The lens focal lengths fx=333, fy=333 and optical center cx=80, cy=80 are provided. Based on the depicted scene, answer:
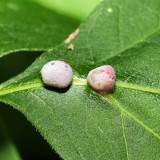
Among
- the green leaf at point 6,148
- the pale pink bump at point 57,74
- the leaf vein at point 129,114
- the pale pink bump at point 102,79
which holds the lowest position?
the green leaf at point 6,148

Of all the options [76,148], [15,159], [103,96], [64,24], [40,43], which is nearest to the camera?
[76,148]

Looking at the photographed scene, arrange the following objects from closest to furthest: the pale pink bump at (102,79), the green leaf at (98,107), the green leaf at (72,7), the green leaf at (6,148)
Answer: the green leaf at (98,107) < the pale pink bump at (102,79) < the green leaf at (6,148) < the green leaf at (72,7)

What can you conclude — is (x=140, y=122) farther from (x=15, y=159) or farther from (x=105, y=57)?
(x=15, y=159)

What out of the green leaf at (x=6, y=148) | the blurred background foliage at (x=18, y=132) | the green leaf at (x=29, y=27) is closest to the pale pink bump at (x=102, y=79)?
the green leaf at (x=29, y=27)

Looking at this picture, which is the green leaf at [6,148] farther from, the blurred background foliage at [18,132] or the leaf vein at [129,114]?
the leaf vein at [129,114]

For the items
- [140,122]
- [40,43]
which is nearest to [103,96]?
[140,122]

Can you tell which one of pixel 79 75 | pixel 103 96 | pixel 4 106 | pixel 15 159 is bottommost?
pixel 15 159

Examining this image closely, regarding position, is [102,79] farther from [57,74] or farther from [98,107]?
[57,74]

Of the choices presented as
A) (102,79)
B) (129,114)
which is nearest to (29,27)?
(102,79)
